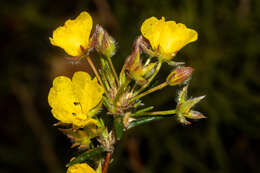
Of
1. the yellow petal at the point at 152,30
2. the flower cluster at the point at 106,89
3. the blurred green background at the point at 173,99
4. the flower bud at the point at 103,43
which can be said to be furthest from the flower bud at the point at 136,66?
the blurred green background at the point at 173,99

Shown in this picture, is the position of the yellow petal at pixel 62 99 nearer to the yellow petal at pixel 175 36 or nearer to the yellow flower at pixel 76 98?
the yellow flower at pixel 76 98

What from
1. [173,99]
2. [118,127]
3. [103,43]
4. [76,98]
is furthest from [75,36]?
[173,99]

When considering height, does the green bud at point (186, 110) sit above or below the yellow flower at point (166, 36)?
below

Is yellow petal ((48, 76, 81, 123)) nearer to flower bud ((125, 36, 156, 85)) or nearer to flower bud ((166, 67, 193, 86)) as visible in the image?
flower bud ((125, 36, 156, 85))
